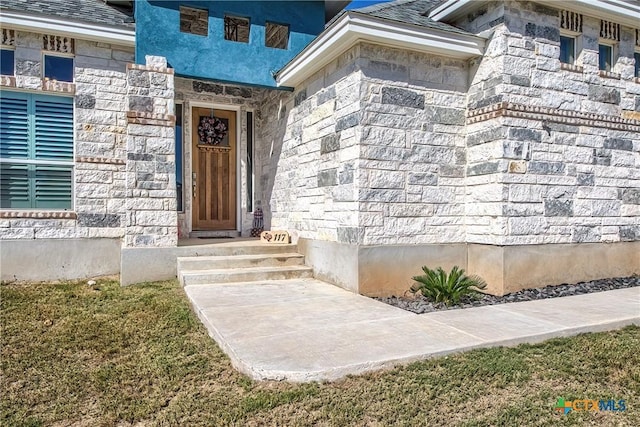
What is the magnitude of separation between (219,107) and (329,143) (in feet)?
10.0

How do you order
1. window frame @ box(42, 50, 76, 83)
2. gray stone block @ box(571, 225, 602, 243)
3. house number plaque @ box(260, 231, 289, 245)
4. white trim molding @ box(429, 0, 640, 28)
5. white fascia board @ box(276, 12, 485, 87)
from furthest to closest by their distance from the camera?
house number plaque @ box(260, 231, 289, 245) < window frame @ box(42, 50, 76, 83) < gray stone block @ box(571, 225, 602, 243) < white trim molding @ box(429, 0, 640, 28) < white fascia board @ box(276, 12, 485, 87)

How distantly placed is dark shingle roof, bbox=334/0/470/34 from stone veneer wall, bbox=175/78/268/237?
2863 mm

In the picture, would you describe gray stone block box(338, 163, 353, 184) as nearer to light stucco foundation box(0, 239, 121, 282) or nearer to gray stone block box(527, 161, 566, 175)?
gray stone block box(527, 161, 566, 175)

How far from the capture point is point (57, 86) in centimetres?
625

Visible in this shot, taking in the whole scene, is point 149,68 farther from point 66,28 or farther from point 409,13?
point 409,13

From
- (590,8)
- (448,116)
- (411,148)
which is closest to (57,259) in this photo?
(411,148)

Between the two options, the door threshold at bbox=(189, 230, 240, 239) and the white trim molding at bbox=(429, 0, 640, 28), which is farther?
the door threshold at bbox=(189, 230, 240, 239)

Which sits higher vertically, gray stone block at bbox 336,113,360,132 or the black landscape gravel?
gray stone block at bbox 336,113,360,132

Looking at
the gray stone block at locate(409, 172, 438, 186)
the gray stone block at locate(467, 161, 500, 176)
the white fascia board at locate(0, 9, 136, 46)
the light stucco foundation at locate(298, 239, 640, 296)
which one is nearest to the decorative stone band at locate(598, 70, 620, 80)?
the gray stone block at locate(467, 161, 500, 176)

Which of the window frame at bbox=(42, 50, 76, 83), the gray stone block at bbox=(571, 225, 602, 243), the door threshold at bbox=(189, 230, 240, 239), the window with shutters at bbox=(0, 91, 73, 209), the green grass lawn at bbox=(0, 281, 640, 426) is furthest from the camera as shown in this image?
the door threshold at bbox=(189, 230, 240, 239)

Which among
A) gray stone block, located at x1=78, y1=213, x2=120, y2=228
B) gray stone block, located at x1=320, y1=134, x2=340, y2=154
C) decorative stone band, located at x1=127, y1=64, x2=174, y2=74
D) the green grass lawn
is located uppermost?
decorative stone band, located at x1=127, y1=64, x2=174, y2=74

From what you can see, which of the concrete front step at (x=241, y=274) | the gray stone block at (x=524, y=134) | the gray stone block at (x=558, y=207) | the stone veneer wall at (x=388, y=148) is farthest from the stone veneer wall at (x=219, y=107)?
the gray stone block at (x=558, y=207)

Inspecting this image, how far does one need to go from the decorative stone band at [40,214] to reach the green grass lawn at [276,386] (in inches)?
106

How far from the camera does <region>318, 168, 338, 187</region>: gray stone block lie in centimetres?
562
